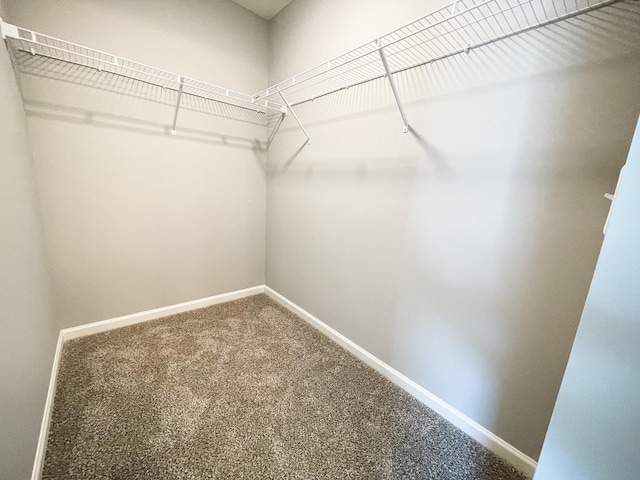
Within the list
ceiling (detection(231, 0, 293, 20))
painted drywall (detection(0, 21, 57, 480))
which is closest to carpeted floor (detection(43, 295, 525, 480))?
painted drywall (detection(0, 21, 57, 480))

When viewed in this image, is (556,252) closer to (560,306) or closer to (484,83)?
(560,306)

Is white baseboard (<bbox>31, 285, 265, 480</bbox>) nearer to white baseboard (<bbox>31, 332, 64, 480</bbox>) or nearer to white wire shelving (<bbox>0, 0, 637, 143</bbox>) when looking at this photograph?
white baseboard (<bbox>31, 332, 64, 480</bbox>)

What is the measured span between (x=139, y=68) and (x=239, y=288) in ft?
6.39

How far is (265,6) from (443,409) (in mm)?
3160

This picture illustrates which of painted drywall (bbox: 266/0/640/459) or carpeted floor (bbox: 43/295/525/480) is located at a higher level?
painted drywall (bbox: 266/0/640/459)

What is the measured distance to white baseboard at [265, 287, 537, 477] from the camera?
1148 millimetres

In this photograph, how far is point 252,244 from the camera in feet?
8.69

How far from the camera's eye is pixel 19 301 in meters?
0.98

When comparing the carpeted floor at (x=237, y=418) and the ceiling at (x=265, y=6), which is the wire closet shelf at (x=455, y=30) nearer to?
the ceiling at (x=265, y=6)

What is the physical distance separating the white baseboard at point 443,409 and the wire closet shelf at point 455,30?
1.64 metres

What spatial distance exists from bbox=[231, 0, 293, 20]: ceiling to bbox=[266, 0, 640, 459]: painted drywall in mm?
286

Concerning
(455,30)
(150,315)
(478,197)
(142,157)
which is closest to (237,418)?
(150,315)

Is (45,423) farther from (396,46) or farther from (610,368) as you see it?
(396,46)

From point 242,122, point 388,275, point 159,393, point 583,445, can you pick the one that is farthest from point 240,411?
point 242,122
